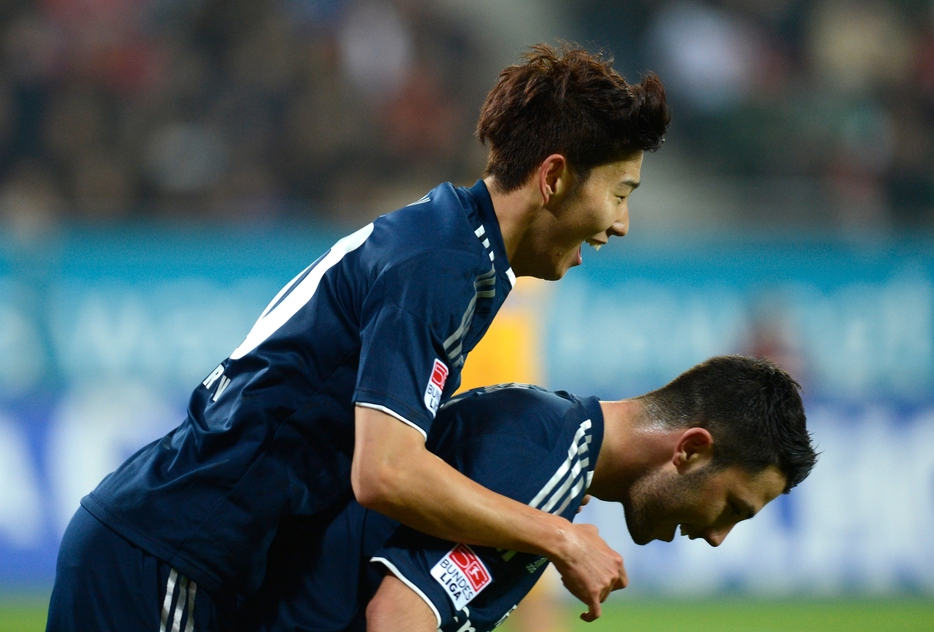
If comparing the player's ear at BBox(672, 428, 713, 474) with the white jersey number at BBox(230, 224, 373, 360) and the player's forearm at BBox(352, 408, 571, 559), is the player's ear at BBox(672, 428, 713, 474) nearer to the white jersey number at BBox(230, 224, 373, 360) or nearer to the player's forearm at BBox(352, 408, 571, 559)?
the player's forearm at BBox(352, 408, 571, 559)

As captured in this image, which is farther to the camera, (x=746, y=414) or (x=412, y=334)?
(x=746, y=414)

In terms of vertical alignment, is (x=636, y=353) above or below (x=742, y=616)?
above

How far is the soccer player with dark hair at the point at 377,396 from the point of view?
273 cm

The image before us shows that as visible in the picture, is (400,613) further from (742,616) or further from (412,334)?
(742,616)

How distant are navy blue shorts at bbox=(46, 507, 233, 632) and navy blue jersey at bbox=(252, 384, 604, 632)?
0.15 m

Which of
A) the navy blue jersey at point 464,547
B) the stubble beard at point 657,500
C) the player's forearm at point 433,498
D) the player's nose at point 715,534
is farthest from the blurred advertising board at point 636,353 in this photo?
the player's forearm at point 433,498

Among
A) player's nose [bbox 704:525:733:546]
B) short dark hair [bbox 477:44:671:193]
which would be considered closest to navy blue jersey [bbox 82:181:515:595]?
short dark hair [bbox 477:44:671:193]

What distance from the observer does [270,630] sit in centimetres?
294

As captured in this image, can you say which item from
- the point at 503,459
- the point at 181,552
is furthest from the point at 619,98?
the point at 181,552

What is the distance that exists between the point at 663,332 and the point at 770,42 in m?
4.76

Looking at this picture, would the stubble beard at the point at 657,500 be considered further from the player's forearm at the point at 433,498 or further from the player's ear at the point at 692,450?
the player's forearm at the point at 433,498

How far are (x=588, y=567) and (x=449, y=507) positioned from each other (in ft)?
1.24

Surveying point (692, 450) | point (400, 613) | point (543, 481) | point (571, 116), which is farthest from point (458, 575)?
point (571, 116)

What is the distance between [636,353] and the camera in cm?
934
